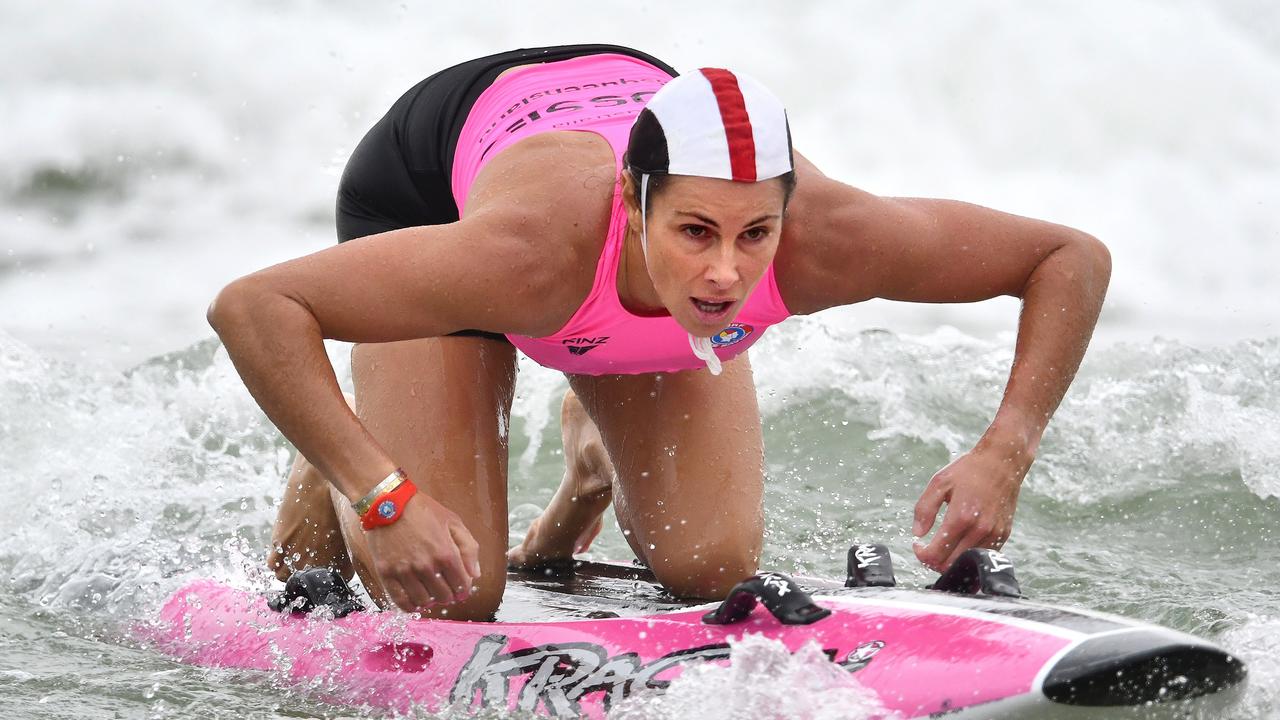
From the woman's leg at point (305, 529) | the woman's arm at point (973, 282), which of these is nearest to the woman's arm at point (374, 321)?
the woman's arm at point (973, 282)

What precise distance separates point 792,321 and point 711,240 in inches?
189

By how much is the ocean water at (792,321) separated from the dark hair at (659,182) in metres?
0.96

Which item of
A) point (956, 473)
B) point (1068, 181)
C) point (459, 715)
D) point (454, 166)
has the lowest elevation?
point (459, 715)

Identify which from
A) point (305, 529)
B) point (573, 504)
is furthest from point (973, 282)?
point (305, 529)

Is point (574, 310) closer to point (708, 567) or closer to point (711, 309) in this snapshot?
point (711, 309)

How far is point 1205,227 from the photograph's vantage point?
1025cm

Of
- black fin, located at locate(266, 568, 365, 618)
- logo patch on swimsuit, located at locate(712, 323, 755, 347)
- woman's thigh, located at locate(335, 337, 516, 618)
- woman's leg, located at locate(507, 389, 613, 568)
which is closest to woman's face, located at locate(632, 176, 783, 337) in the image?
logo patch on swimsuit, located at locate(712, 323, 755, 347)

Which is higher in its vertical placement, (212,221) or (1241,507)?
(212,221)

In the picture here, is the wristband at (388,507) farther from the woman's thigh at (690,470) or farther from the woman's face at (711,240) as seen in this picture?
the woman's thigh at (690,470)

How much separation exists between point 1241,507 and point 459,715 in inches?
142

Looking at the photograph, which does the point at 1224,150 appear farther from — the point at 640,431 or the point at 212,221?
the point at 640,431

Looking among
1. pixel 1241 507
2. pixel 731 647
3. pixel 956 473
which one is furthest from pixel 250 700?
pixel 1241 507

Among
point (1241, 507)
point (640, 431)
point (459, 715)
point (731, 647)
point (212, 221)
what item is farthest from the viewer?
point (212, 221)

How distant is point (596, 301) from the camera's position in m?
3.42
